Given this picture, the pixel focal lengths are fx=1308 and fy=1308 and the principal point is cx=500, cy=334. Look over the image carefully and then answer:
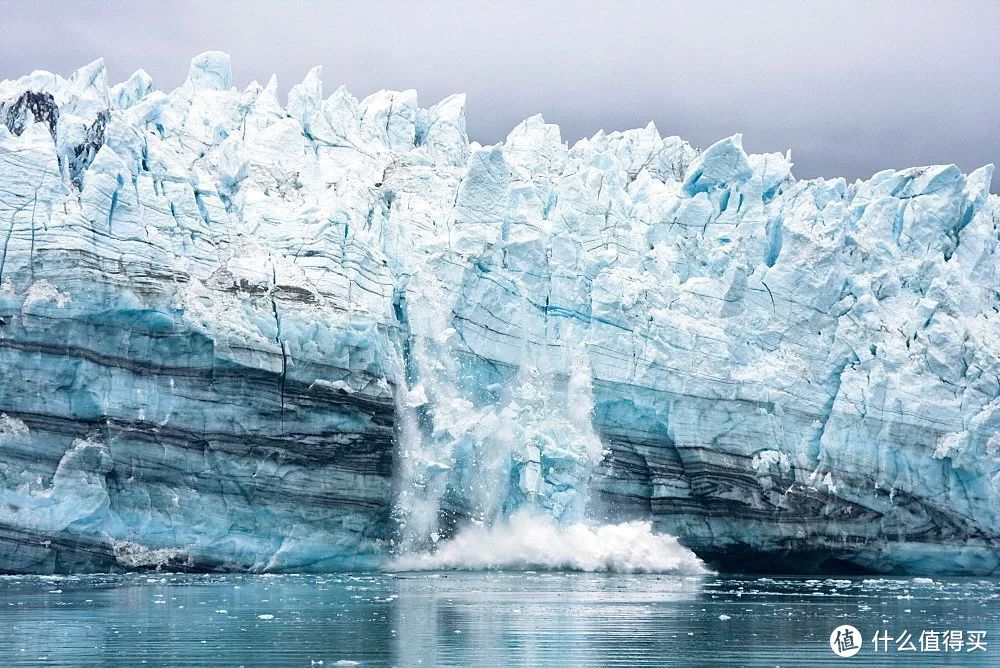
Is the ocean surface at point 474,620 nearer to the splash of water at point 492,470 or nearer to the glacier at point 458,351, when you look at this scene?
the splash of water at point 492,470

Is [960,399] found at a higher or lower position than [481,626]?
higher

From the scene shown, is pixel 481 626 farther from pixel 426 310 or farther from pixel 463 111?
pixel 463 111

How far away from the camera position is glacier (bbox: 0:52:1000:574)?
18062mm

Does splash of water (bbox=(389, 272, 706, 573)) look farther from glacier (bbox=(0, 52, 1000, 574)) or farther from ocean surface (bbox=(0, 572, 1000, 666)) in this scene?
ocean surface (bbox=(0, 572, 1000, 666))

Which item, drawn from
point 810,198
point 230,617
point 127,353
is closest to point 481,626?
point 230,617

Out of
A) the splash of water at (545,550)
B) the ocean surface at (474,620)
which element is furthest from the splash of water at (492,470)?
the ocean surface at (474,620)

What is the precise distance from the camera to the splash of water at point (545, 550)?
19.8 meters

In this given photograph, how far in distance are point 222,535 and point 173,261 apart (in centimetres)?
397

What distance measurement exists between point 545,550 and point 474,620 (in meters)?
6.21

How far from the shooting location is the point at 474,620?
13633mm


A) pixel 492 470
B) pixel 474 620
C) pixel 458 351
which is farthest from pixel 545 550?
pixel 474 620

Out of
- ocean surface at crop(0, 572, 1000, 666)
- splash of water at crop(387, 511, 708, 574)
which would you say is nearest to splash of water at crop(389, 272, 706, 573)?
splash of water at crop(387, 511, 708, 574)

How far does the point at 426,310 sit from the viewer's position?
66.9 feet

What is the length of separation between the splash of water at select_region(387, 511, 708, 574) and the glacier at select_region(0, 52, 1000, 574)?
0.37 ft
